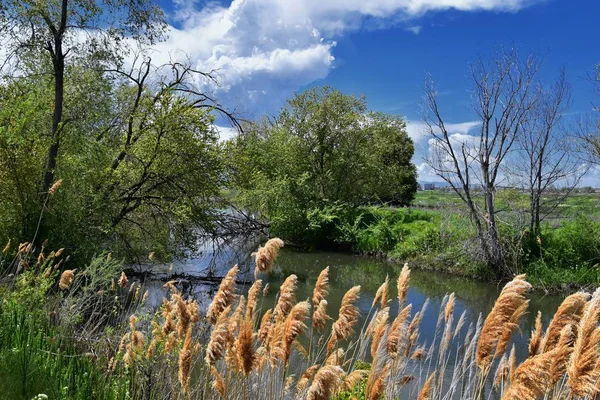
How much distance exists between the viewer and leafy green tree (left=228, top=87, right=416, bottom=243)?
83.6 ft

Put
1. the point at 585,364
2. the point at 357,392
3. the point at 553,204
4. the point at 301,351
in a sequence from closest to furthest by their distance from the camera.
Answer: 1. the point at 585,364
2. the point at 301,351
3. the point at 357,392
4. the point at 553,204

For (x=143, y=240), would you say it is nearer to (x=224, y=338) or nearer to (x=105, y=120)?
(x=105, y=120)

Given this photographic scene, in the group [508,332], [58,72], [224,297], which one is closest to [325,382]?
[224,297]

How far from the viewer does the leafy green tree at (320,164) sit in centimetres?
2548

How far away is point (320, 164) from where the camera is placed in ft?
91.5

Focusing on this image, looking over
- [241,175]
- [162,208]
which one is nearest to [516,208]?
[241,175]

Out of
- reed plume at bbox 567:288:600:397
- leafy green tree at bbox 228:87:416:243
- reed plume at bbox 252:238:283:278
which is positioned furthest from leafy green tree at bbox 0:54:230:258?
leafy green tree at bbox 228:87:416:243

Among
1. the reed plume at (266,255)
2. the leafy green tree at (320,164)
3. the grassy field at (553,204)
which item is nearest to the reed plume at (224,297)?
the reed plume at (266,255)

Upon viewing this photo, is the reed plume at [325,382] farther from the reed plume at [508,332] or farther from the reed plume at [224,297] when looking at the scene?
the reed plume at [508,332]

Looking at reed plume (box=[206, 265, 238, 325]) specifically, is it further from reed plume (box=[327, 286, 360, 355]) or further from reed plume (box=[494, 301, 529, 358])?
reed plume (box=[494, 301, 529, 358])

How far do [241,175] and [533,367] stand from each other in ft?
40.9

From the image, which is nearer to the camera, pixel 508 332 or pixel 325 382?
A: pixel 325 382

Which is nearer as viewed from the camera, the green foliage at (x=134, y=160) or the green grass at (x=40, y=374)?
the green grass at (x=40, y=374)

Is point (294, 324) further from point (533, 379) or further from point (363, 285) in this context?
point (363, 285)
